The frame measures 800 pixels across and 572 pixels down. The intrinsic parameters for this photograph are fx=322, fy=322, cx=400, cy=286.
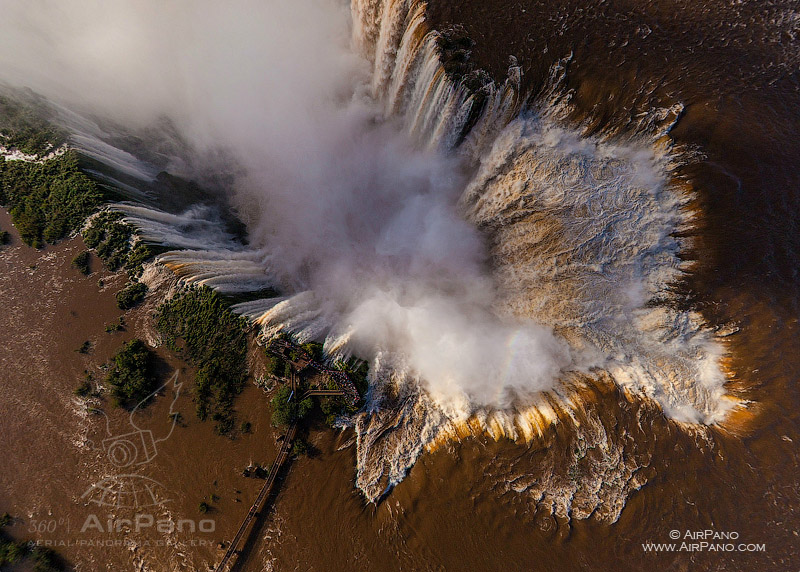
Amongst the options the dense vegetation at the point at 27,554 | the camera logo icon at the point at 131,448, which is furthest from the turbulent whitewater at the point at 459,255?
the dense vegetation at the point at 27,554

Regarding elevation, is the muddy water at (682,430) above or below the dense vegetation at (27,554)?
above

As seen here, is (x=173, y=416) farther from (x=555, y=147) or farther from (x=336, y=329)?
(x=555, y=147)

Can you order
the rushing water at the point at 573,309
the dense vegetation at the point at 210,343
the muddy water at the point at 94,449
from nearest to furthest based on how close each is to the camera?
1. the muddy water at the point at 94,449
2. the rushing water at the point at 573,309
3. the dense vegetation at the point at 210,343

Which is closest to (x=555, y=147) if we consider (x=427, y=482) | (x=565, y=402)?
(x=565, y=402)

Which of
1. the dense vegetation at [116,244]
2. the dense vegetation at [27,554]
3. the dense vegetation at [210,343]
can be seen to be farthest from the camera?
the dense vegetation at [116,244]

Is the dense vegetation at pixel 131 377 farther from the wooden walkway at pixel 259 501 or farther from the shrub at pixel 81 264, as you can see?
the wooden walkway at pixel 259 501

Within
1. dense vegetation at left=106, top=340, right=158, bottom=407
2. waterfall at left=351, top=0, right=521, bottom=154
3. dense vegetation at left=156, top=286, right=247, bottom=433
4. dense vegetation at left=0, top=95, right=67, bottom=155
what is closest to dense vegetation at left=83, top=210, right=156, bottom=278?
dense vegetation at left=156, top=286, right=247, bottom=433
